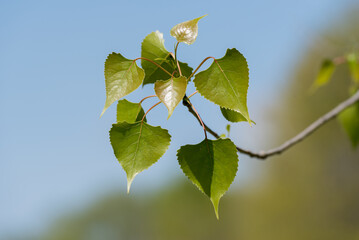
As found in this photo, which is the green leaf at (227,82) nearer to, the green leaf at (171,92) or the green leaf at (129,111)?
the green leaf at (171,92)

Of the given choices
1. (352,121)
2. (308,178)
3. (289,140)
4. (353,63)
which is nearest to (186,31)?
(289,140)

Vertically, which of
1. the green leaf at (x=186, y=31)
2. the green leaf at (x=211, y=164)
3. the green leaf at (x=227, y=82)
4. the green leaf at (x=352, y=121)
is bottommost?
the green leaf at (x=352, y=121)

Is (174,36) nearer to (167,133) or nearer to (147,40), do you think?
(147,40)

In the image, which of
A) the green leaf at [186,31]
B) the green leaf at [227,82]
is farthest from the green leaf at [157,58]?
the green leaf at [227,82]

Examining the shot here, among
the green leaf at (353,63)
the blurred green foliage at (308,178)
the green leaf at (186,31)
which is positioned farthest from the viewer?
the blurred green foliage at (308,178)

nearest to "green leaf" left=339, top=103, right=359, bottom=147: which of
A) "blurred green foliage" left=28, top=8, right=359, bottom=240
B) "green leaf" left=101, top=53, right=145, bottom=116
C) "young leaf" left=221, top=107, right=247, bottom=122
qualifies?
"young leaf" left=221, top=107, right=247, bottom=122

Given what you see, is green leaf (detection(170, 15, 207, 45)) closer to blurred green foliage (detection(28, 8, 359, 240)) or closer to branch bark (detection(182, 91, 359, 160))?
branch bark (detection(182, 91, 359, 160))
